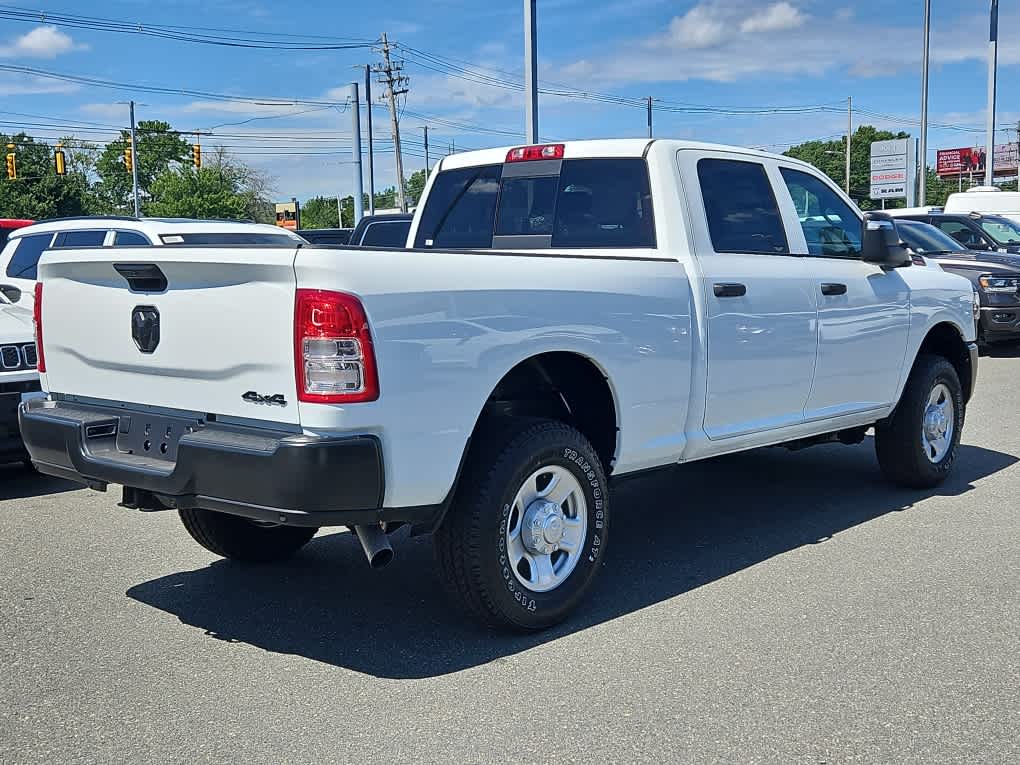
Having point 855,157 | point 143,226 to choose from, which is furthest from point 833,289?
point 855,157

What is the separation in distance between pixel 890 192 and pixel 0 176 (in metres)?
54.4

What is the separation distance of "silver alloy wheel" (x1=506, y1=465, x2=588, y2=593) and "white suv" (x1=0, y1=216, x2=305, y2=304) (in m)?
5.67

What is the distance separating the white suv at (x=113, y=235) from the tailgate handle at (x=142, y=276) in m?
5.31

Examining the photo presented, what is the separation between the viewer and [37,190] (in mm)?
72938

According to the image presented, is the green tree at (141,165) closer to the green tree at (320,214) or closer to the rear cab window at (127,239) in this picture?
the green tree at (320,214)

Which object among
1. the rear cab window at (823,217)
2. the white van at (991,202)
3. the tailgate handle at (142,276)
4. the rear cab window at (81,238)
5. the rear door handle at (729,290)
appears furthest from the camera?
the white van at (991,202)

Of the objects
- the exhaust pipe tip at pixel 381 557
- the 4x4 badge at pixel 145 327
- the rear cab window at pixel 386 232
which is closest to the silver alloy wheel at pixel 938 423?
the exhaust pipe tip at pixel 381 557

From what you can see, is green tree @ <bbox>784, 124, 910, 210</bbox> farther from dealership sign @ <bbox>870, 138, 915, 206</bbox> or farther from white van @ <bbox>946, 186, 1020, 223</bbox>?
white van @ <bbox>946, 186, 1020, 223</bbox>

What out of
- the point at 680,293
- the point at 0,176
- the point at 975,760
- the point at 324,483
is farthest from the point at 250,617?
the point at 0,176

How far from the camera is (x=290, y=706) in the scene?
12.4 ft

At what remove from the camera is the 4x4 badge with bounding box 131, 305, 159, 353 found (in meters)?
4.20

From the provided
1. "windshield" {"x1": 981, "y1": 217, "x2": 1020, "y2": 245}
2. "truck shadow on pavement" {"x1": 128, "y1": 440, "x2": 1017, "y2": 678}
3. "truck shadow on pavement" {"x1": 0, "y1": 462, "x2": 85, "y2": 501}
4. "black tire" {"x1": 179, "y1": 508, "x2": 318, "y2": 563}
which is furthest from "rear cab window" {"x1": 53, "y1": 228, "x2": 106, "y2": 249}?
"windshield" {"x1": 981, "y1": 217, "x2": 1020, "y2": 245}

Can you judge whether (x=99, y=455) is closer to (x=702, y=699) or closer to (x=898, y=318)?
(x=702, y=699)

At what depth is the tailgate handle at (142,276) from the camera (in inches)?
164
